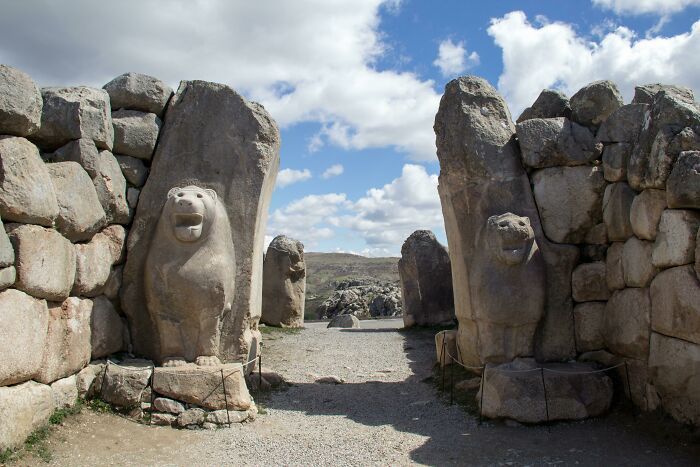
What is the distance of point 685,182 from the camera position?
507cm

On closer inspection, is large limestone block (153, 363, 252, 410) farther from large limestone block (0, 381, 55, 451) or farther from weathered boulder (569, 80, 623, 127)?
weathered boulder (569, 80, 623, 127)

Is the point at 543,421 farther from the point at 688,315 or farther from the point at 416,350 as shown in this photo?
the point at 416,350

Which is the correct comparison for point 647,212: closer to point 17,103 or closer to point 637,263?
point 637,263

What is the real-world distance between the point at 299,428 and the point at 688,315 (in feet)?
11.3

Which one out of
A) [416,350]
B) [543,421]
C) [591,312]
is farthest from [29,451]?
[416,350]

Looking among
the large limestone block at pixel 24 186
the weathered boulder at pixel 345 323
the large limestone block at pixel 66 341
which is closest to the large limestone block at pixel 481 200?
the large limestone block at pixel 66 341

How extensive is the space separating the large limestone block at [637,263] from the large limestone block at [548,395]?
96 centimetres

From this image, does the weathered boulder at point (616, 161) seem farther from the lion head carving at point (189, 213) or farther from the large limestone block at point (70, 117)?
the large limestone block at point (70, 117)

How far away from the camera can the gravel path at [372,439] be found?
16.6 feet

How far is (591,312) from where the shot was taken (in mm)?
6496

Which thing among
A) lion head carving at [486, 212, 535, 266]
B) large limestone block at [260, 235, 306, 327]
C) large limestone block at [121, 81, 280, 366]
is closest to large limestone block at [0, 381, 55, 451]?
large limestone block at [121, 81, 280, 366]

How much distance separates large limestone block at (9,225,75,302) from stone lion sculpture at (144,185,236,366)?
0.91 m

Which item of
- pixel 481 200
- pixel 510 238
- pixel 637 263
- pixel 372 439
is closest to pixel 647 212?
pixel 637 263

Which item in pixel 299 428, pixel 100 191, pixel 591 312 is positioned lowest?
pixel 299 428
